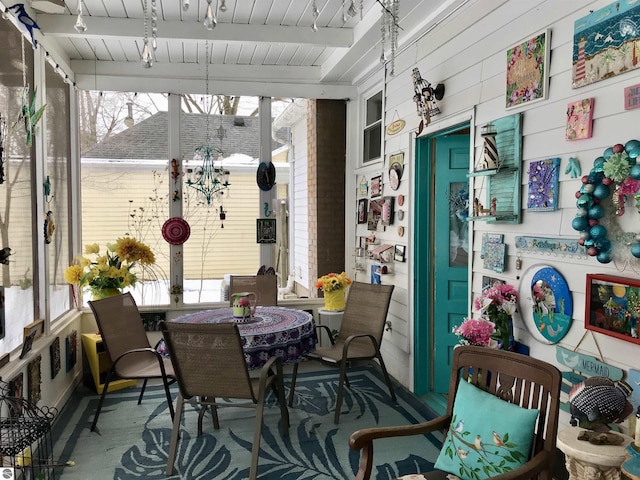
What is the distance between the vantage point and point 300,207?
17.8 feet

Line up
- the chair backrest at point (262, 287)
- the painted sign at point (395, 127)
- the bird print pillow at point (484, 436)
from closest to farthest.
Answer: the bird print pillow at point (484, 436) < the painted sign at point (395, 127) < the chair backrest at point (262, 287)

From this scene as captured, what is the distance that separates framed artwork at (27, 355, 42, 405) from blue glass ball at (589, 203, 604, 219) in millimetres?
3117

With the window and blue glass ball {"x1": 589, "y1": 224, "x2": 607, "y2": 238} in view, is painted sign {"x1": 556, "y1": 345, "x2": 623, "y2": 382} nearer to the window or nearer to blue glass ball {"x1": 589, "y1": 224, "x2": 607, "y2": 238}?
blue glass ball {"x1": 589, "y1": 224, "x2": 607, "y2": 238}

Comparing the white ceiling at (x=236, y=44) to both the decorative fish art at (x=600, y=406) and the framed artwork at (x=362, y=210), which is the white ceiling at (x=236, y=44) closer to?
the framed artwork at (x=362, y=210)

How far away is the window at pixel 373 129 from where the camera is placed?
186 inches

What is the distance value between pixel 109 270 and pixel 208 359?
6.15 feet

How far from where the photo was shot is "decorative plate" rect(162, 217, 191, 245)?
4.94 metres

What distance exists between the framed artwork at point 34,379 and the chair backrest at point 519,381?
2.47 m

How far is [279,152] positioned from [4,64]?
2.80 meters

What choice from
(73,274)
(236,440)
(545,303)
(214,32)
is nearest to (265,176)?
(214,32)

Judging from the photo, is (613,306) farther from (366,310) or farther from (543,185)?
(366,310)

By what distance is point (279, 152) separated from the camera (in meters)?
5.30

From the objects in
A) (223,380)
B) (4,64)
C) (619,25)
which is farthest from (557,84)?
(4,64)

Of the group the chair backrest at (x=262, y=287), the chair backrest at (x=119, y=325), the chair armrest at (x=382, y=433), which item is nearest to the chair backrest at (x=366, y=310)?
the chair backrest at (x=262, y=287)
